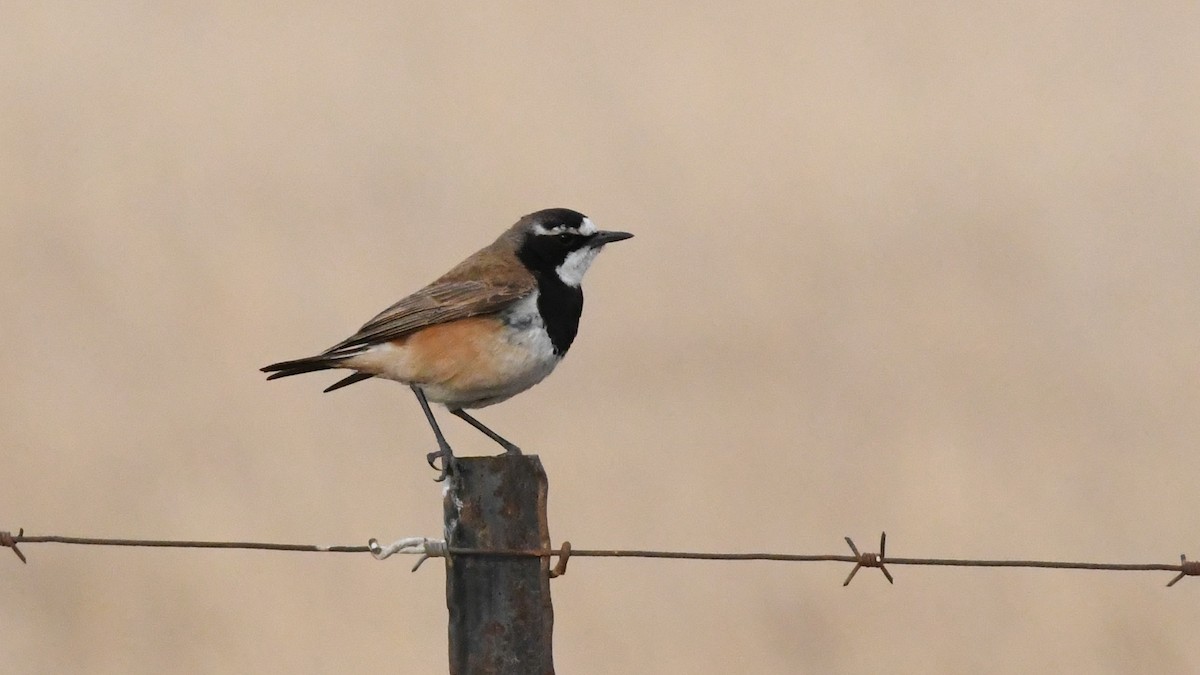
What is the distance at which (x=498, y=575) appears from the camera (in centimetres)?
542

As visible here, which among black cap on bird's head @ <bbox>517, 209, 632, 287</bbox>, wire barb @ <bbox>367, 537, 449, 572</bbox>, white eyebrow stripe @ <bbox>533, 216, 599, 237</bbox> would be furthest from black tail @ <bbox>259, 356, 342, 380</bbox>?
wire barb @ <bbox>367, 537, 449, 572</bbox>

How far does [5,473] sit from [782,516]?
4573mm

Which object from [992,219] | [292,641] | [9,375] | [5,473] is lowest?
[292,641]

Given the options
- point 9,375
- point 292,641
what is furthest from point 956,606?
point 9,375

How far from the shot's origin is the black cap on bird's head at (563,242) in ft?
26.8

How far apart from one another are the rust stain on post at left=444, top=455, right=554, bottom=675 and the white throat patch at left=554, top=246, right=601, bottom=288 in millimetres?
2736

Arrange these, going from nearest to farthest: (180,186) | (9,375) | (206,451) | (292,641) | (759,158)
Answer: (292,641)
(206,451)
(9,375)
(180,186)
(759,158)

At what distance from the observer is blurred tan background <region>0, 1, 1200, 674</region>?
34.2 ft

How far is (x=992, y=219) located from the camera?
16312 mm

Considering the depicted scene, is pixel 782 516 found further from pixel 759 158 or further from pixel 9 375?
pixel 759 158

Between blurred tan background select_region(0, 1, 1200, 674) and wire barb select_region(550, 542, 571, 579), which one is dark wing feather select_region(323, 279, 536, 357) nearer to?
wire barb select_region(550, 542, 571, 579)

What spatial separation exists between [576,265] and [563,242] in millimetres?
112

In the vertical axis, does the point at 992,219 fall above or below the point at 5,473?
above

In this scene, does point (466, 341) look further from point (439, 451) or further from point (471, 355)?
point (439, 451)
